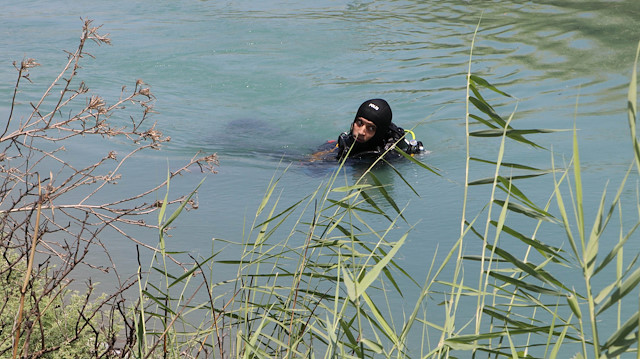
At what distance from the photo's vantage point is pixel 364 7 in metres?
14.9

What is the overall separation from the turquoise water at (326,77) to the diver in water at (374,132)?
10.8 inches

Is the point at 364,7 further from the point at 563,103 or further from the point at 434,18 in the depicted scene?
the point at 563,103

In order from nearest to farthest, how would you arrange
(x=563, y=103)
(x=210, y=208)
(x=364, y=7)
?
(x=210, y=208)
(x=563, y=103)
(x=364, y=7)

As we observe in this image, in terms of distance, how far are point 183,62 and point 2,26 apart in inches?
175

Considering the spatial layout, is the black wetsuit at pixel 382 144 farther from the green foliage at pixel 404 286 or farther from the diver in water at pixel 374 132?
the green foliage at pixel 404 286

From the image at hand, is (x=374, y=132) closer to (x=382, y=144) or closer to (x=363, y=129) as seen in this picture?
(x=363, y=129)

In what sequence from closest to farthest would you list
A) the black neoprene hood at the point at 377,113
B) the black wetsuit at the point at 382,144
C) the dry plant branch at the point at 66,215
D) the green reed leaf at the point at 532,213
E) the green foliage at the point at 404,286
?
the green foliage at the point at 404,286 → the green reed leaf at the point at 532,213 → the dry plant branch at the point at 66,215 → the black neoprene hood at the point at 377,113 → the black wetsuit at the point at 382,144

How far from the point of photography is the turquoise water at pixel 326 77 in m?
6.73

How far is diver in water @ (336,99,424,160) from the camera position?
698cm

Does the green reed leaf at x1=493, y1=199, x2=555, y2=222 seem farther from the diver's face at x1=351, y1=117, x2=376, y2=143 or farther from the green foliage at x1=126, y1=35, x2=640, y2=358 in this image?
the diver's face at x1=351, y1=117, x2=376, y2=143

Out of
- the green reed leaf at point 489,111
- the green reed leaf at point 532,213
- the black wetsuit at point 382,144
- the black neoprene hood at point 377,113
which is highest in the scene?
the green reed leaf at point 489,111

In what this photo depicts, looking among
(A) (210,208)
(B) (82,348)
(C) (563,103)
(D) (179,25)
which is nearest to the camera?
(B) (82,348)

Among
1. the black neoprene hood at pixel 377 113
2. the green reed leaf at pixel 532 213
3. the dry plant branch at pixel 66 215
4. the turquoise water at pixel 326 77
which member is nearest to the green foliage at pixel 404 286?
the green reed leaf at pixel 532 213

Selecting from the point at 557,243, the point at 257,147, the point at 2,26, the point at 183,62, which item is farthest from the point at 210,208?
the point at 2,26
